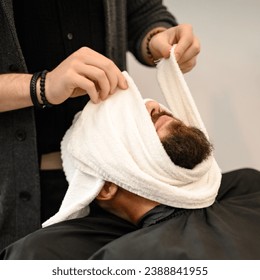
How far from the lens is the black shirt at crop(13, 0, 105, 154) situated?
3.72 feet

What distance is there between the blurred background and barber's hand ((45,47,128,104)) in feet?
2.43

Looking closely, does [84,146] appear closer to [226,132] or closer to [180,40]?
[180,40]

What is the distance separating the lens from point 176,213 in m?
1.05

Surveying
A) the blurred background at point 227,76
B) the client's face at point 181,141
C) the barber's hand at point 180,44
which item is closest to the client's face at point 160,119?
the client's face at point 181,141

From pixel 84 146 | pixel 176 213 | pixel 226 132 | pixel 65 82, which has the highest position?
pixel 65 82

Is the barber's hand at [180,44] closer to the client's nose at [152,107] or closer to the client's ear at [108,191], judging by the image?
the client's nose at [152,107]

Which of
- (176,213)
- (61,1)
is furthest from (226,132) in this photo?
(61,1)

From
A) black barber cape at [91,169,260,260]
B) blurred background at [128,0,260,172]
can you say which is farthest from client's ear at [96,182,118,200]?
blurred background at [128,0,260,172]

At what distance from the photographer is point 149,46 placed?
1.30 m

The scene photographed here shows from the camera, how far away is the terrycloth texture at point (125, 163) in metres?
1.01

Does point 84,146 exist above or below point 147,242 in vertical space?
above

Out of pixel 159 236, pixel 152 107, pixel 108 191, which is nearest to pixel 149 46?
pixel 152 107
